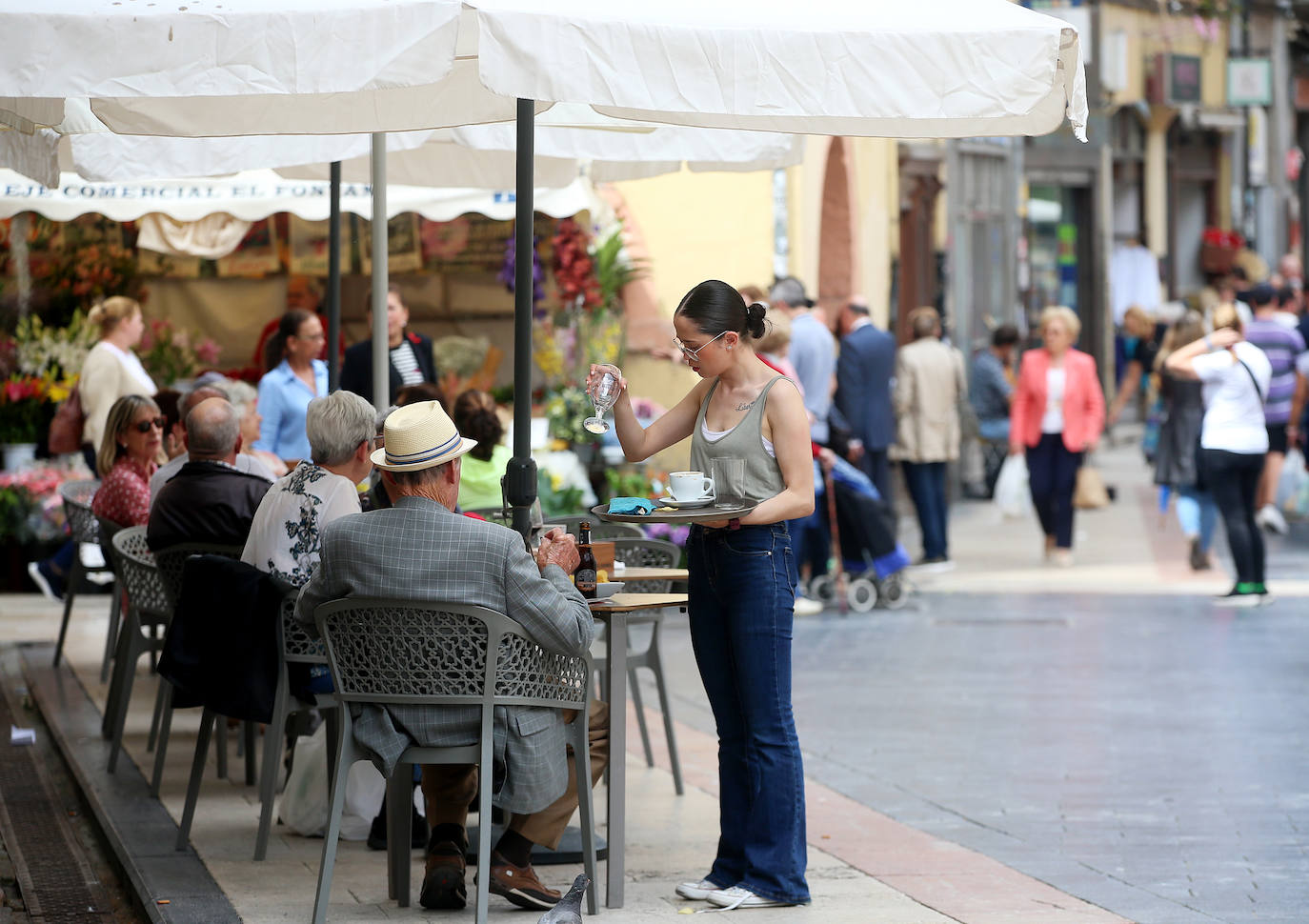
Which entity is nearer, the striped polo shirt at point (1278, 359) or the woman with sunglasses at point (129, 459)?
the woman with sunglasses at point (129, 459)

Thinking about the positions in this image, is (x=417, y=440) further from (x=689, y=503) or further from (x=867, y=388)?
(x=867, y=388)

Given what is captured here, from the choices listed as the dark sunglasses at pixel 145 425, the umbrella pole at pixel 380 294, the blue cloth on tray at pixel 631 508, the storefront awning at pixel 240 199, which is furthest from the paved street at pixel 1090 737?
the storefront awning at pixel 240 199

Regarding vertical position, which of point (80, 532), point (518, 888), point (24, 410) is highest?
point (24, 410)

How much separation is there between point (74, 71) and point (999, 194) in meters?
16.1

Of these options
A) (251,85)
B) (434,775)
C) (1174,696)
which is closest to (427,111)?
(251,85)

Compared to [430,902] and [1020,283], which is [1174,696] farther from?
[1020,283]

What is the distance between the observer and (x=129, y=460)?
8.31 metres

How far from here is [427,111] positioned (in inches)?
273

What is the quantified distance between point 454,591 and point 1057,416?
32.7 ft

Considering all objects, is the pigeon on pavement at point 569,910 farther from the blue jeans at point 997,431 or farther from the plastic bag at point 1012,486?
the blue jeans at point 997,431

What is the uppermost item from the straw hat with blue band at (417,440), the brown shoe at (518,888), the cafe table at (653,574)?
the straw hat with blue band at (417,440)

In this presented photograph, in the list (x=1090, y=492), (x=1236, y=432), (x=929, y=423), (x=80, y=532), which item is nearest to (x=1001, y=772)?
(x=80, y=532)

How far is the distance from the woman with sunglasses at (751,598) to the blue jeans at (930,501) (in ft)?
28.8

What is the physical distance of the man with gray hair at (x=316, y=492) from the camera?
6062 millimetres
